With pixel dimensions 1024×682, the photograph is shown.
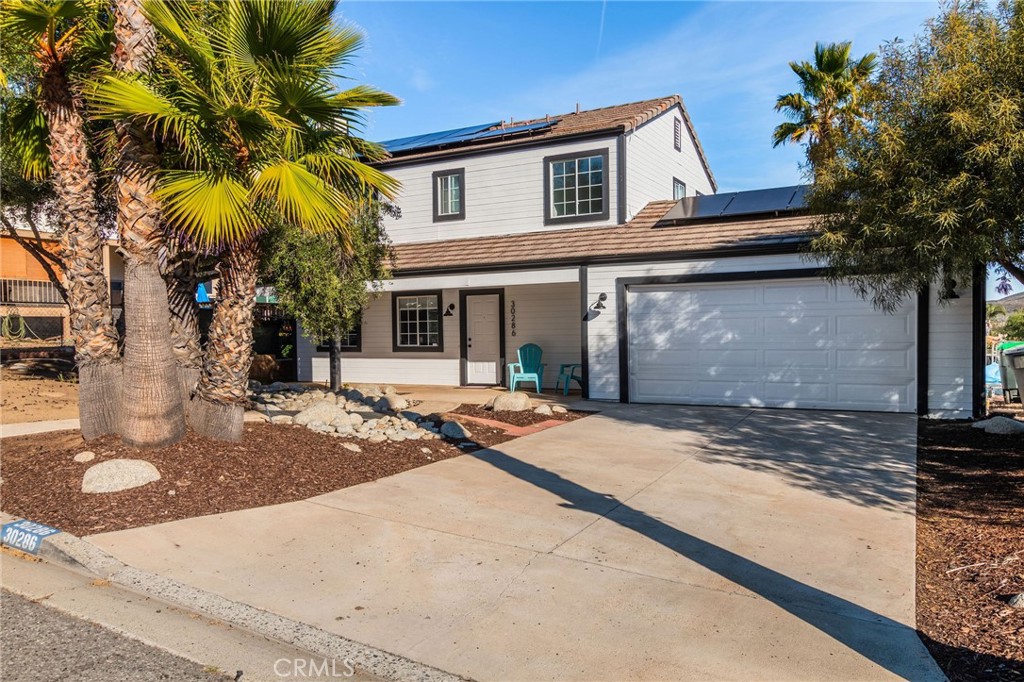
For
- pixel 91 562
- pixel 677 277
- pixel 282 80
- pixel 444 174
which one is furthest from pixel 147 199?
pixel 444 174

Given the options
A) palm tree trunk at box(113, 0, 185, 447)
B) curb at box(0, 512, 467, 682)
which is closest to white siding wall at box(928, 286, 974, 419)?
curb at box(0, 512, 467, 682)

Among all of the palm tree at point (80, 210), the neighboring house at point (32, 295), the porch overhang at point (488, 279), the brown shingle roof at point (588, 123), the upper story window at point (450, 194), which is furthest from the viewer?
the neighboring house at point (32, 295)

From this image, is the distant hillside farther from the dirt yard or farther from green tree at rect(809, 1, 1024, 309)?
the dirt yard

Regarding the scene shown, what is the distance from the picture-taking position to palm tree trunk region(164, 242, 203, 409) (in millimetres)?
7734

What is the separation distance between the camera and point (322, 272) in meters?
11.1

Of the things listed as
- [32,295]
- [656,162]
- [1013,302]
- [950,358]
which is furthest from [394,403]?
[1013,302]

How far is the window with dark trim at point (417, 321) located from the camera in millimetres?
16828

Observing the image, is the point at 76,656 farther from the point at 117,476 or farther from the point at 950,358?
the point at 950,358

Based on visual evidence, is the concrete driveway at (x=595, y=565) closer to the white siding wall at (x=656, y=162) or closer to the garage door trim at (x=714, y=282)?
the garage door trim at (x=714, y=282)

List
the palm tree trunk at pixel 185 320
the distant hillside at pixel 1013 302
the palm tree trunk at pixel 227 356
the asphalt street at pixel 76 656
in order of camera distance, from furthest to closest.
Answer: the distant hillside at pixel 1013 302 < the palm tree trunk at pixel 185 320 < the palm tree trunk at pixel 227 356 < the asphalt street at pixel 76 656

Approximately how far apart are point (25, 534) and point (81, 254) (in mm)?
3331

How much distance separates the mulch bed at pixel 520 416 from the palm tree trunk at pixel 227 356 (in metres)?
4.48

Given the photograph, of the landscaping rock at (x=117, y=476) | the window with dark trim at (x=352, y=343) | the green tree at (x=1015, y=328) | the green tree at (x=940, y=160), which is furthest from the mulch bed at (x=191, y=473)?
the green tree at (x=1015, y=328)

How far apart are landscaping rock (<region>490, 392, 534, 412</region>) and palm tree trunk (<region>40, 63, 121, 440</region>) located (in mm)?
6145
